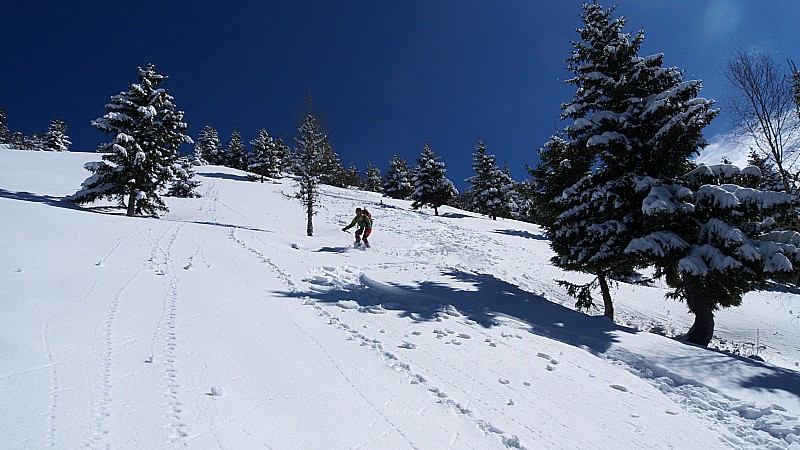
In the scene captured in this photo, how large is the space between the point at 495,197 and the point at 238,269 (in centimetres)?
3563

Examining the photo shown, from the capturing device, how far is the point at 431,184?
1545 inches

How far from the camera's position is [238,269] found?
9062 mm

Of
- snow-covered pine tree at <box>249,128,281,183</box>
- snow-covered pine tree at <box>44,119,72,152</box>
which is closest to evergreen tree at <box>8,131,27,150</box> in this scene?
Answer: snow-covered pine tree at <box>44,119,72,152</box>

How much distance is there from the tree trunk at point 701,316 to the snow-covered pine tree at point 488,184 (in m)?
31.6

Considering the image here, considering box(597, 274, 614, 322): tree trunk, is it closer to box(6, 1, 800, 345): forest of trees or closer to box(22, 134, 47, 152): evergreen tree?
box(6, 1, 800, 345): forest of trees

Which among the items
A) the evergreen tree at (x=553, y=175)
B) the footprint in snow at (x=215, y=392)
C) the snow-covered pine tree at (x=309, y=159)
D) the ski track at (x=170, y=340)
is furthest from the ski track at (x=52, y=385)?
the snow-covered pine tree at (x=309, y=159)

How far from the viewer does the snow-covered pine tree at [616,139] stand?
29.5 ft

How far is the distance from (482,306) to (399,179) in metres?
52.9

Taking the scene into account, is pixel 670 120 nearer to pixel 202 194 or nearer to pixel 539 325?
pixel 539 325

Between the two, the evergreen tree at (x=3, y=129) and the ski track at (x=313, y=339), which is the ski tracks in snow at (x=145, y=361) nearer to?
the ski track at (x=313, y=339)

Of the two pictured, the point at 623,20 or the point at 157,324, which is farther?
the point at 623,20

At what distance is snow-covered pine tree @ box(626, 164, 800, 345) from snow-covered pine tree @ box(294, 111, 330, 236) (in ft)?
47.6

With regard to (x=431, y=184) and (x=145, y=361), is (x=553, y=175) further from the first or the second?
(x=431, y=184)

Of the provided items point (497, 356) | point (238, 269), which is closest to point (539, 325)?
point (497, 356)
